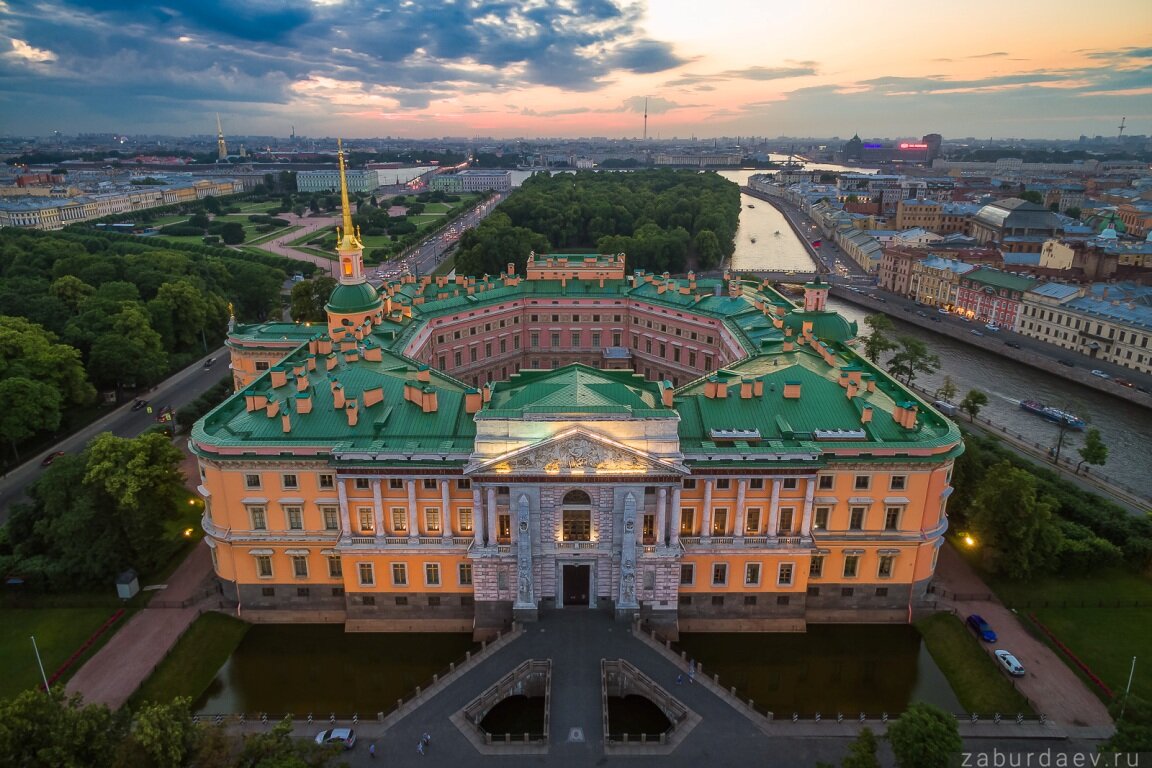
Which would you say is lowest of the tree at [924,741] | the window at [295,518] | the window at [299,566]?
the window at [299,566]

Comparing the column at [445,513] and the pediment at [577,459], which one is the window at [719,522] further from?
the column at [445,513]

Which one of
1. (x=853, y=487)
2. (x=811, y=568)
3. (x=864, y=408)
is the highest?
(x=864, y=408)

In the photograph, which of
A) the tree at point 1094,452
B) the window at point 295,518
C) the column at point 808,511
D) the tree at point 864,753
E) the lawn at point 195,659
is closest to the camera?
the tree at point 864,753

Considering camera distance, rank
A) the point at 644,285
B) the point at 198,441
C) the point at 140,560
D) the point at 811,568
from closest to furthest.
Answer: the point at 198,441
the point at 811,568
the point at 140,560
the point at 644,285

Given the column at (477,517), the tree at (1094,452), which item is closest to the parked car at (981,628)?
the tree at (1094,452)

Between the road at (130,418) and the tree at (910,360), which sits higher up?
the tree at (910,360)

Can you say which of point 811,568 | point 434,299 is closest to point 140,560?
point 434,299

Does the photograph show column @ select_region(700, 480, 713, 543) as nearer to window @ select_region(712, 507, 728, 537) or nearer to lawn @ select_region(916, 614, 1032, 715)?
window @ select_region(712, 507, 728, 537)

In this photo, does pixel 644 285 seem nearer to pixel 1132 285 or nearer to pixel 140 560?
pixel 140 560

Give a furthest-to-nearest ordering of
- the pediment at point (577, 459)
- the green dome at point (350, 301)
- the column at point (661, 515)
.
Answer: the green dome at point (350, 301) → the column at point (661, 515) → the pediment at point (577, 459)
